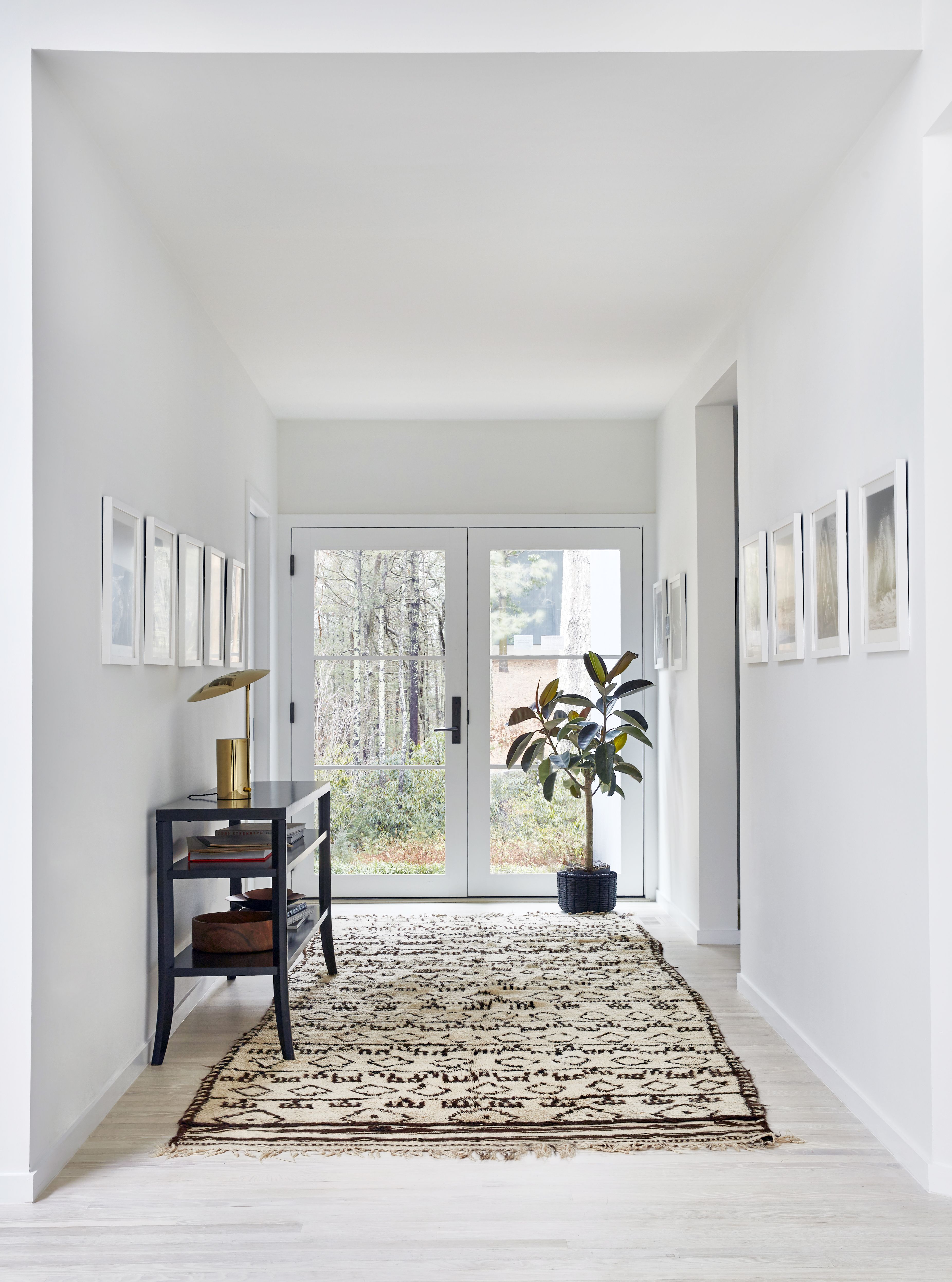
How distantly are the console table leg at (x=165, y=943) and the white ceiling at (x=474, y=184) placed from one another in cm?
189

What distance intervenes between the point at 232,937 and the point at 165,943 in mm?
220

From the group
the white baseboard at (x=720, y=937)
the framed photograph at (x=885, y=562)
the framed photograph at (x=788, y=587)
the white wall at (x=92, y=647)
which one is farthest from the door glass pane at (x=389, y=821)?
the framed photograph at (x=885, y=562)

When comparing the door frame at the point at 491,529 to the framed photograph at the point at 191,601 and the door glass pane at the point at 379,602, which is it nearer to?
the door glass pane at the point at 379,602

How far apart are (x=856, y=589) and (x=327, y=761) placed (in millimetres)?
3651

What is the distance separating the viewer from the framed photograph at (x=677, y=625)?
16.8ft

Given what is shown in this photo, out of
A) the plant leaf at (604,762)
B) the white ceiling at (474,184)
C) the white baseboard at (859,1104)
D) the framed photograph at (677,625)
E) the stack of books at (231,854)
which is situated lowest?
the white baseboard at (859,1104)

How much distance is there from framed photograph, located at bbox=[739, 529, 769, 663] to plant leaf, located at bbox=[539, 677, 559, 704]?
1.54 m

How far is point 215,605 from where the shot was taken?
425cm

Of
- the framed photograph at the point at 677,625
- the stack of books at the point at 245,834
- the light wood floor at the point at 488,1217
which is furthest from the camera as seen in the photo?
the framed photograph at the point at 677,625

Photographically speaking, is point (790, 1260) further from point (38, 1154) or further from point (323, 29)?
point (323, 29)

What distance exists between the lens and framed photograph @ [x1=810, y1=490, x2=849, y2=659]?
295cm

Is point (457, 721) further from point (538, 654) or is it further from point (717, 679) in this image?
point (717, 679)

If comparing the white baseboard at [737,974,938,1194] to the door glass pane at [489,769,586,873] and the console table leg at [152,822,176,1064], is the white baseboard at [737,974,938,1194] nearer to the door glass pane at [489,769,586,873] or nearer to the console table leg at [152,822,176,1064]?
the console table leg at [152,822,176,1064]

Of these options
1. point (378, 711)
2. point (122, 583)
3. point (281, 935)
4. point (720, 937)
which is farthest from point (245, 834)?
point (378, 711)
